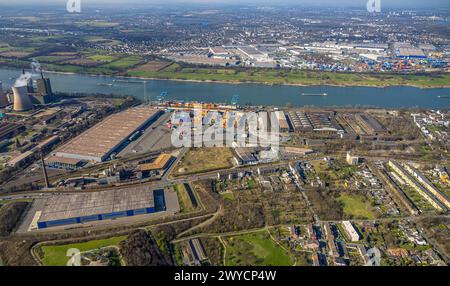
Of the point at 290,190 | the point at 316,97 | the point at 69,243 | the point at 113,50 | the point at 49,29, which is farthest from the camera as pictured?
the point at 49,29

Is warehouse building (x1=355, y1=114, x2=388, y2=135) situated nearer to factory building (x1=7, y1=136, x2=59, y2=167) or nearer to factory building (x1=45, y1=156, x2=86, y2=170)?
factory building (x1=45, y1=156, x2=86, y2=170)

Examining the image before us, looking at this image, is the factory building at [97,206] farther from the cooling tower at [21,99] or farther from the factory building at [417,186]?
the cooling tower at [21,99]

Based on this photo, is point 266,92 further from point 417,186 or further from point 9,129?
point 9,129

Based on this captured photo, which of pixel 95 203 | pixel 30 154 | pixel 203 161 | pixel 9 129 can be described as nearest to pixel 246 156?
pixel 203 161

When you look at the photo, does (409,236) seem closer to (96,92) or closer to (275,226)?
(275,226)

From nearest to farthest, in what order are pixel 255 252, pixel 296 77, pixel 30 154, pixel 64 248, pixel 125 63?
pixel 255 252
pixel 64 248
pixel 30 154
pixel 296 77
pixel 125 63
